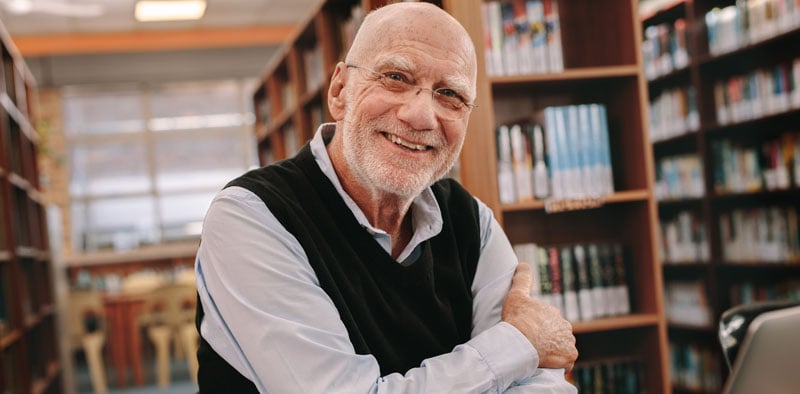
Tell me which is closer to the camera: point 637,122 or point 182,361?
point 637,122

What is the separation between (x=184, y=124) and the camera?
11.4m

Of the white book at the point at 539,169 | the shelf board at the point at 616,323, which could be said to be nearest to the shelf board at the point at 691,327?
the shelf board at the point at 616,323

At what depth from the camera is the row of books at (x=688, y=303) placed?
15.7ft

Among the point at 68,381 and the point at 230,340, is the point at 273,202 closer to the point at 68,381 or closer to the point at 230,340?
the point at 230,340

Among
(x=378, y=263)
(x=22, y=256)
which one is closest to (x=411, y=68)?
(x=378, y=263)

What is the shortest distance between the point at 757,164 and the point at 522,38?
1.95 meters

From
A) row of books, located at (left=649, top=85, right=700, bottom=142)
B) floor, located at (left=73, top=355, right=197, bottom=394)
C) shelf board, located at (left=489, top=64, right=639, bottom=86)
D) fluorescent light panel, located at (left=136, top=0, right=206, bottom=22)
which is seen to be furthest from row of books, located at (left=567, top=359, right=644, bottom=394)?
fluorescent light panel, located at (left=136, top=0, right=206, bottom=22)

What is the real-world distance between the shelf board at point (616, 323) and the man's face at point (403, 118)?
5.24 feet

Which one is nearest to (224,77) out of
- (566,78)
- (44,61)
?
(44,61)

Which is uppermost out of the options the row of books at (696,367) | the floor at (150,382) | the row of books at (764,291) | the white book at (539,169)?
the white book at (539,169)

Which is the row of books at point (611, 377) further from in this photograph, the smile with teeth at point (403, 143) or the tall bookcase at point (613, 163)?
the smile with teeth at point (403, 143)

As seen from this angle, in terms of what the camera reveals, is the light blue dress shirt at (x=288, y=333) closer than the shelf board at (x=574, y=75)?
Yes

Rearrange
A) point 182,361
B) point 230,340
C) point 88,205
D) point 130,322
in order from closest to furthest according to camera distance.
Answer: point 230,340, point 130,322, point 182,361, point 88,205

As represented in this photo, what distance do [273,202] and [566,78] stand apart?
1.81 m
